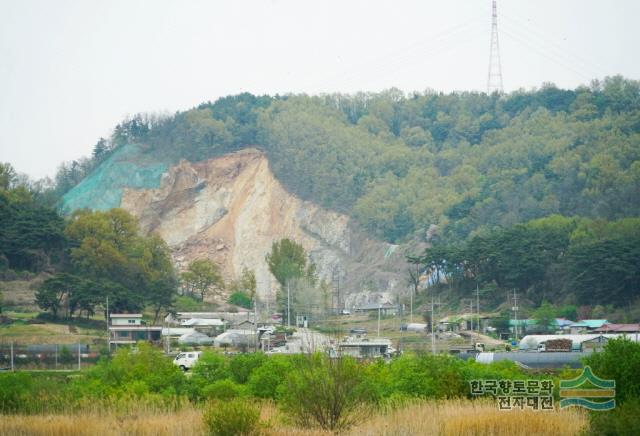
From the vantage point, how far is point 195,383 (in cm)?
2981

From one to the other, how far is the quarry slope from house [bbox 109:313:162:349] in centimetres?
2970

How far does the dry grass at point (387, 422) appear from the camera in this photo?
19594 mm

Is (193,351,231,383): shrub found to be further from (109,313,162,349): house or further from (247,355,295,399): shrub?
(109,313,162,349): house

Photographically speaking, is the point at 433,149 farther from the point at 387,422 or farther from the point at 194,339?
the point at 387,422

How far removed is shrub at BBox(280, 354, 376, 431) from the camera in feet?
69.6

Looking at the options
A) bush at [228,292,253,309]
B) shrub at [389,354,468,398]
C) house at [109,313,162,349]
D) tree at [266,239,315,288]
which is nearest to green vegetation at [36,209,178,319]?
house at [109,313,162,349]

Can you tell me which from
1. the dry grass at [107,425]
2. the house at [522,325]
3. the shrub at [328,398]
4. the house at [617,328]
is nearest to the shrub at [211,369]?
the dry grass at [107,425]

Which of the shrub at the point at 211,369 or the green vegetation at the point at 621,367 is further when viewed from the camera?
the shrub at the point at 211,369

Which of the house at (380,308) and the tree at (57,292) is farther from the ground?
the tree at (57,292)

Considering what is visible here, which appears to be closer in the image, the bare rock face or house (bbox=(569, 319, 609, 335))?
house (bbox=(569, 319, 609, 335))

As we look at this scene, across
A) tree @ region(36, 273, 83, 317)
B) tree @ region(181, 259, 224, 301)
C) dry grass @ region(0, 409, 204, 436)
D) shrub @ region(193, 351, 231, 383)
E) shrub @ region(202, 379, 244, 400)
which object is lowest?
dry grass @ region(0, 409, 204, 436)

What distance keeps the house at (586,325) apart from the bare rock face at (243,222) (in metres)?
33.2

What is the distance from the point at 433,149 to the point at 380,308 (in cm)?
4966

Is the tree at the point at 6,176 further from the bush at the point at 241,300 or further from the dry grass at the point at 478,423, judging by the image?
the dry grass at the point at 478,423
